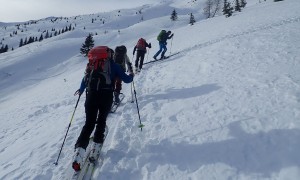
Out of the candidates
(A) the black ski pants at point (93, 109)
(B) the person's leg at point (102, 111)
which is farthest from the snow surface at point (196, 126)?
(A) the black ski pants at point (93, 109)

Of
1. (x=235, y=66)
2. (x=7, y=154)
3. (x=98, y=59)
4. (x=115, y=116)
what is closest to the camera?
(x=98, y=59)

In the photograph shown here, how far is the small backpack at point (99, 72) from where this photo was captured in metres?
6.36

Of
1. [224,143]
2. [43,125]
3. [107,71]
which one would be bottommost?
[43,125]

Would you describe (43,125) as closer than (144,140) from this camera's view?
No

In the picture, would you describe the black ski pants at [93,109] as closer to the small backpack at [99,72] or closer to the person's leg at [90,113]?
the person's leg at [90,113]

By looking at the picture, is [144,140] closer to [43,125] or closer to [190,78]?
[43,125]

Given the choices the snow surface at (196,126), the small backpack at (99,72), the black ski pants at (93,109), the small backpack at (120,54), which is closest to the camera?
the snow surface at (196,126)

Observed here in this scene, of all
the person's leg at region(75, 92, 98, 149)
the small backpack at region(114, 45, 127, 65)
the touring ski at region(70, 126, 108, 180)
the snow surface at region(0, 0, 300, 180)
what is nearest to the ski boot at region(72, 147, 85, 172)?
the touring ski at region(70, 126, 108, 180)

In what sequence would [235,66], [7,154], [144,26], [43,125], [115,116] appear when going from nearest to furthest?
[7,154], [115,116], [43,125], [235,66], [144,26]

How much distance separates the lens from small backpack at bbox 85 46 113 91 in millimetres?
6355

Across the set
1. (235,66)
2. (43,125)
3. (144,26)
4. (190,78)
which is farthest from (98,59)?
(144,26)

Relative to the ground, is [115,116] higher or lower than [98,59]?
lower

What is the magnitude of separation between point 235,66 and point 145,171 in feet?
26.4

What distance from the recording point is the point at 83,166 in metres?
6.20
